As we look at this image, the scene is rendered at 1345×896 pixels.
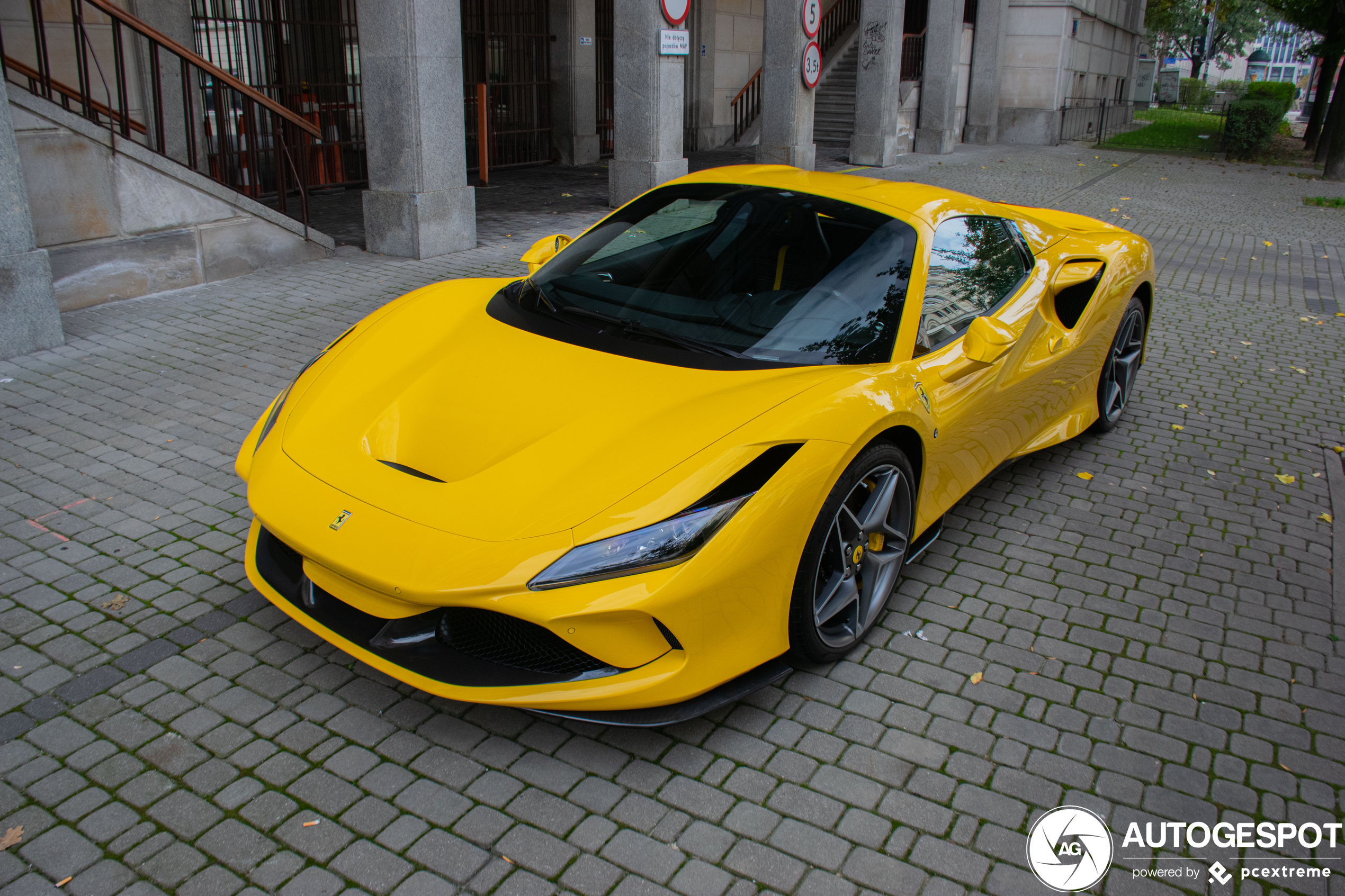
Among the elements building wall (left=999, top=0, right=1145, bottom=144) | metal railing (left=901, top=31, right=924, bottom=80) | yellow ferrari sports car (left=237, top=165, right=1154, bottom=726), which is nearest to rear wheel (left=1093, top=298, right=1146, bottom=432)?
yellow ferrari sports car (left=237, top=165, right=1154, bottom=726)

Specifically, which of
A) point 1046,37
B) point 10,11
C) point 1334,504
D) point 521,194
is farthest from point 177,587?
point 1046,37

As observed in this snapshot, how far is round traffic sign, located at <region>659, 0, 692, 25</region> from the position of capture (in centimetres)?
1184

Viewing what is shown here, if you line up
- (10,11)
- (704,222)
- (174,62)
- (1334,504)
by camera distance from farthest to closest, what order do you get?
(174,62), (10,11), (1334,504), (704,222)

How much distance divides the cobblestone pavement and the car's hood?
2.40ft

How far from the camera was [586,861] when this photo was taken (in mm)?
2572

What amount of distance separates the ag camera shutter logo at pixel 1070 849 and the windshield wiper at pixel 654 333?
68.9 inches

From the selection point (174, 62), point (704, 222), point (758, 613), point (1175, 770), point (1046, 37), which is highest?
point (1046, 37)

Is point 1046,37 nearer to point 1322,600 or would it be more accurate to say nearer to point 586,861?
point 1322,600

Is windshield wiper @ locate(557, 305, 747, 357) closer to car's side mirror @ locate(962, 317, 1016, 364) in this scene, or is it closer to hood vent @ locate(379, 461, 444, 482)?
car's side mirror @ locate(962, 317, 1016, 364)

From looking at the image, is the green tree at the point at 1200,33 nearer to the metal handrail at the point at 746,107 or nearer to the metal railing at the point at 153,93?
the metal handrail at the point at 746,107

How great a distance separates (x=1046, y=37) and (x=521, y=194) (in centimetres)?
1952

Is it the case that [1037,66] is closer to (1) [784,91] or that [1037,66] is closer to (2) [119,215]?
(1) [784,91]

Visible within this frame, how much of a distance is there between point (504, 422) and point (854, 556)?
1245 mm

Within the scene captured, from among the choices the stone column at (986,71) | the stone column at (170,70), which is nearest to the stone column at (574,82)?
the stone column at (170,70)
